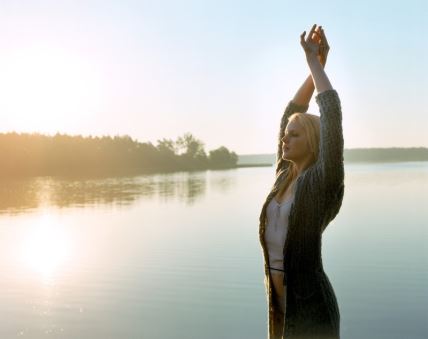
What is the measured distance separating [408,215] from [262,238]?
19.6 meters

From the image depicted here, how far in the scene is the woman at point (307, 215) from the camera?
2.20 m

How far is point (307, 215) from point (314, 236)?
9cm

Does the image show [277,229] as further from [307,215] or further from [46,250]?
[46,250]

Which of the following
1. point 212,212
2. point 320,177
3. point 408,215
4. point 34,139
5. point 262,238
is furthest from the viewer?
point 34,139

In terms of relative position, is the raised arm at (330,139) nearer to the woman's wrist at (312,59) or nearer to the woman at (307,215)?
the woman at (307,215)

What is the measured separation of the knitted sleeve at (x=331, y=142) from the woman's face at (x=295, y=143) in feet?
0.52

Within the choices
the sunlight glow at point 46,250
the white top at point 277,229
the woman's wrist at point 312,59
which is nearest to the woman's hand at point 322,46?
the woman's wrist at point 312,59

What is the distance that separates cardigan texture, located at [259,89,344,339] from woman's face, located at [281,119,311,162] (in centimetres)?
7

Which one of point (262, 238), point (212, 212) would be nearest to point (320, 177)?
point (262, 238)

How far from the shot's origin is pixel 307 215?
226 cm

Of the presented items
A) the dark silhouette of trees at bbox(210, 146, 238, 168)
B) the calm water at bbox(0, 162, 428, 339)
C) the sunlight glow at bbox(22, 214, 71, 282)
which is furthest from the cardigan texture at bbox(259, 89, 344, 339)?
the dark silhouette of trees at bbox(210, 146, 238, 168)

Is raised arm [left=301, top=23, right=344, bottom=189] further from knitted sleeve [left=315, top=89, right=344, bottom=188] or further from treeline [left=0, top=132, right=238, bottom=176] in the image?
treeline [left=0, top=132, right=238, bottom=176]

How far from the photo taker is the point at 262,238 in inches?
95.2

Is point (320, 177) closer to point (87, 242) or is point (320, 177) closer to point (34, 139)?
point (87, 242)
